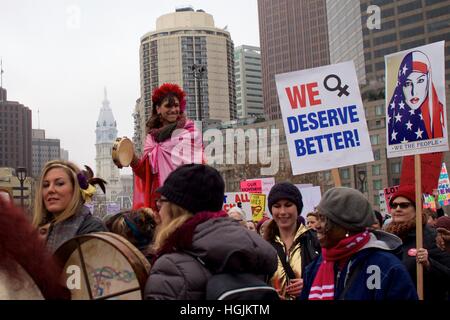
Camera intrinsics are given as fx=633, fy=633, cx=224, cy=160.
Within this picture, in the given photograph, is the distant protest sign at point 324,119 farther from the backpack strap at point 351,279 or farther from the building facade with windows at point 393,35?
the building facade with windows at point 393,35

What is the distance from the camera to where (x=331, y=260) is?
11.6 feet

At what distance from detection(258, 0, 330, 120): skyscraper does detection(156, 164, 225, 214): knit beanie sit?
140365mm

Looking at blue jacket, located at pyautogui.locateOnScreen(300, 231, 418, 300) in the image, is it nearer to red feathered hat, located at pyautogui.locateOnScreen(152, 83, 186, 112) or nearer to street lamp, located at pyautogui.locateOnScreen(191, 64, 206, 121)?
red feathered hat, located at pyautogui.locateOnScreen(152, 83, 186, 112)

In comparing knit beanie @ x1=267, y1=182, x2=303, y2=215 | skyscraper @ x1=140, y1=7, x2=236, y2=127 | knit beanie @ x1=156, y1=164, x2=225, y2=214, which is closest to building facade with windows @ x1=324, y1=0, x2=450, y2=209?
skyscraper @ x1=140, y1=7, x2=236, y2=127

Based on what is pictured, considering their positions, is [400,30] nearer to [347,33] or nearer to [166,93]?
[347,33]

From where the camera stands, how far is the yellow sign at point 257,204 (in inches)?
553

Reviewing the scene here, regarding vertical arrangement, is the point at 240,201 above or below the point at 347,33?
below

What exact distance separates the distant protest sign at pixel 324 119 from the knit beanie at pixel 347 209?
7.26 ft

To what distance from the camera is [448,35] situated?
87000 mm

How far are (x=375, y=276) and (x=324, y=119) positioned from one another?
293 centimetres

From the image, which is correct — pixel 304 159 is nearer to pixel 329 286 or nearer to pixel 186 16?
pixel 329 286

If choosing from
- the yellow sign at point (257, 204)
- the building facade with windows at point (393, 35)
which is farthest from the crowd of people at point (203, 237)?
the building facade with windows at point (393, 35)

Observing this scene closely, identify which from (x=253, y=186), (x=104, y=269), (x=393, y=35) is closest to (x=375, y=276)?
(x=104, y=269)
